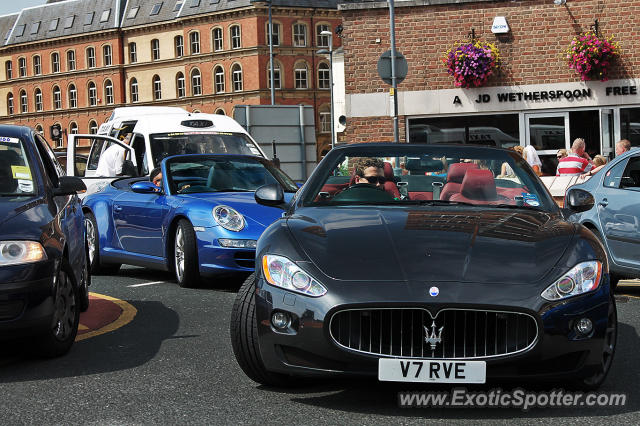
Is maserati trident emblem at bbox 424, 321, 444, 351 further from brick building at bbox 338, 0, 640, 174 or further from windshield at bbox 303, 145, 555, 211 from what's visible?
brick building at bbox 338, 0, 640, 174

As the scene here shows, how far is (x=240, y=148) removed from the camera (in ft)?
57.6

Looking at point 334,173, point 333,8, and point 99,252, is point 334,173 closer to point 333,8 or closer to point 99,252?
point 99,252

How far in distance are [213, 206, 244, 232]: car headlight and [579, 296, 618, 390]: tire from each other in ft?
18.4

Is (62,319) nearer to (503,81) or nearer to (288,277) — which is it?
(288,277)

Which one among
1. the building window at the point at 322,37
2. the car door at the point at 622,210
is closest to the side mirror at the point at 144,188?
the car door at the point at 622,210

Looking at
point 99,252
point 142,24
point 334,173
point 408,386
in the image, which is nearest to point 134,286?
point 99,252

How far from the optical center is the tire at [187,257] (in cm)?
1084

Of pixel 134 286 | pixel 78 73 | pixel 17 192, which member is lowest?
pixel 134 286

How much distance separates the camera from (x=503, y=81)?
2359cm

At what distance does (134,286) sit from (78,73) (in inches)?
3747

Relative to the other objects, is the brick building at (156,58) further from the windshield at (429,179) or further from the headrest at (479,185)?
the headrest at (479,185)

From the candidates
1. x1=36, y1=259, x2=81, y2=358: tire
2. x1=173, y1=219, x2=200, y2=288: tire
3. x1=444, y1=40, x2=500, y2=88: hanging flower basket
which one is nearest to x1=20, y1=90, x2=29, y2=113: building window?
x1=444, y1=40, x2=500, y2=88: hanging flower basket

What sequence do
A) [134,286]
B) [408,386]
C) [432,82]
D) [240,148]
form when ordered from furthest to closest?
[432,82] → [240,148] → [134,286] → [408,386]

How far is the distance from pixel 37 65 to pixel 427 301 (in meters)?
107
